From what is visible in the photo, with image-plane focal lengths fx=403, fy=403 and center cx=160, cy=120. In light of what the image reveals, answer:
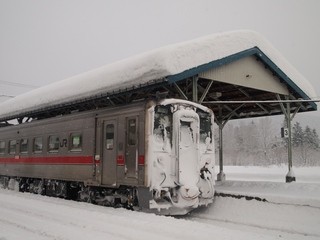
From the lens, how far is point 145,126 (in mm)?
11102

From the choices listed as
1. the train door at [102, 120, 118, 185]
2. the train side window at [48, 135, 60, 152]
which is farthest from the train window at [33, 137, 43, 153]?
the train door at [102, 120, 118, 185]

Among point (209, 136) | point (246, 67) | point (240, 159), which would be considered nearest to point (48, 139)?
point (209, 136)

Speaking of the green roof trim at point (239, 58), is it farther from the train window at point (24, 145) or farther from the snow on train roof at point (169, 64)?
the train window at point (24, 145)

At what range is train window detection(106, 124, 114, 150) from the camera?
12.5m

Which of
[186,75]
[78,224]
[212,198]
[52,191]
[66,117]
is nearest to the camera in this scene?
[78,224]

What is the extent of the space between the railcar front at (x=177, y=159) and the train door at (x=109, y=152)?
66.0 inches

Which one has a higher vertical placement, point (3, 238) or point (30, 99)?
point (30, 99)

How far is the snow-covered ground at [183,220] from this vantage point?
791 cm

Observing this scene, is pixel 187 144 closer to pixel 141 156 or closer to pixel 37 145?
pixel 141 156

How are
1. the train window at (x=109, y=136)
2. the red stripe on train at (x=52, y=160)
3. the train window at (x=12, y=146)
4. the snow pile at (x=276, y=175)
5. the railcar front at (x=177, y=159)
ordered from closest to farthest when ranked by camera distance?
the railcar front at (x=177, y=159) → the train window at (x=109, y=136) → the red stripe on train at (x=52, y=160) → the train window at (x=12, y=146) → the snow pile at (x=276, y=175)

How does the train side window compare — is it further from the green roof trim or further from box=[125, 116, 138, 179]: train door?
the green roof trim

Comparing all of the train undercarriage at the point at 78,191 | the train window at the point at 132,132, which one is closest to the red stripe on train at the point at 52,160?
the train undercarriage at the point at 78,191

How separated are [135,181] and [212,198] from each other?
2.63 metres

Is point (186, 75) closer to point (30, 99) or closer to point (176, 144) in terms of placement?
point (176, 144)
